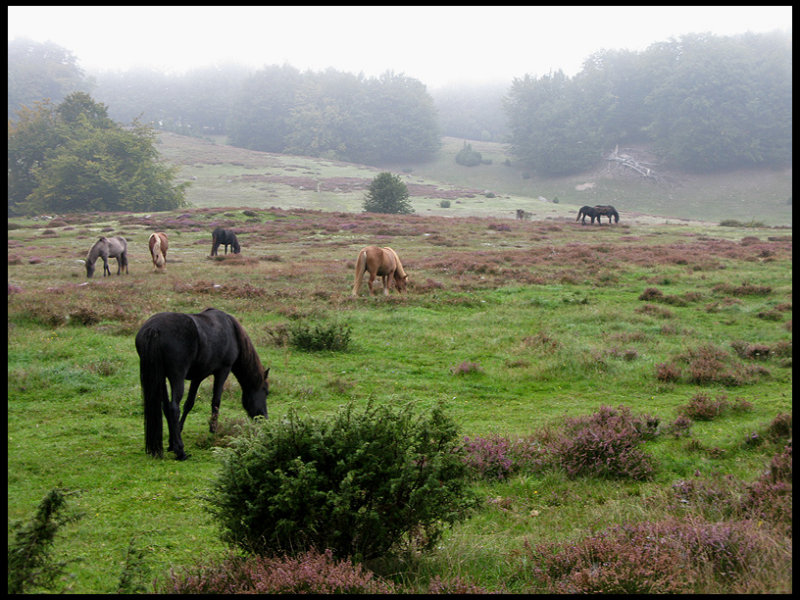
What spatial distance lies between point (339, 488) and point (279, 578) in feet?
2.67

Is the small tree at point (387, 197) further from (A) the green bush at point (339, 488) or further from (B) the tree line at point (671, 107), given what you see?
(B) the tree line at point (671, 107)

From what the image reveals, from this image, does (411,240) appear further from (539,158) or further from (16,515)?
(539,158)

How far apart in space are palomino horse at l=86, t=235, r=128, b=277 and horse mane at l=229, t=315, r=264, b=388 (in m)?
15.7

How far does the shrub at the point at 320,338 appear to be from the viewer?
12.0 meters

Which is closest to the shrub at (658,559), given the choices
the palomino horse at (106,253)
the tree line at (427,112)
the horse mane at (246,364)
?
the horse mane at (246,364)

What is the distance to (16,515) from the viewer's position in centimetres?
505

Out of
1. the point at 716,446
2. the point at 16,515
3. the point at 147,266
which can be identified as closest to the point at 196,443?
the point at 16,515

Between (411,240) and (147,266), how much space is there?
15.8 metres

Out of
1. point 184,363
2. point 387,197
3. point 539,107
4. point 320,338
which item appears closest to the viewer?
point 184,363

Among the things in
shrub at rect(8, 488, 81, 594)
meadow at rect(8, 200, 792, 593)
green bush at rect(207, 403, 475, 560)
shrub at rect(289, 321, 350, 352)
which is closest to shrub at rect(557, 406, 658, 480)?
meadow at rect(8, 200, 792, 593)

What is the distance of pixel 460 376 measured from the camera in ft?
34.3

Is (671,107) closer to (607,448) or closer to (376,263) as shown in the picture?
(376,263)

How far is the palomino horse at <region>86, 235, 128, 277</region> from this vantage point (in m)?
20.8

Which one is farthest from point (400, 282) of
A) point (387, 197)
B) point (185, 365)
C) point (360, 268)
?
point (387, 197)
